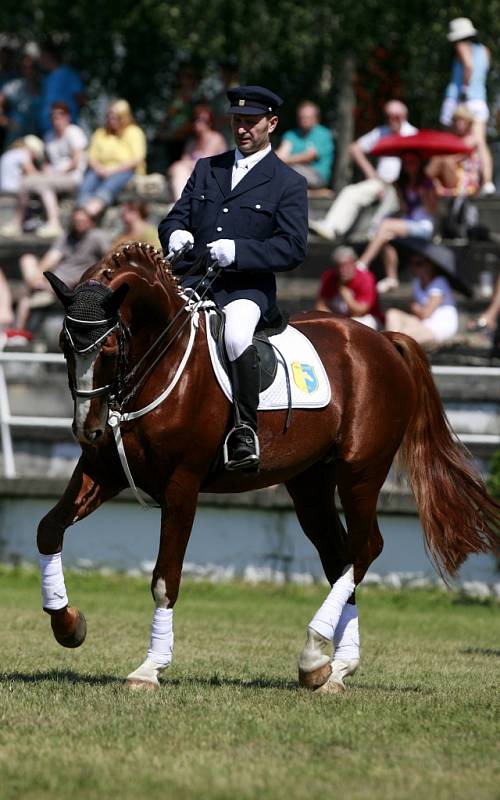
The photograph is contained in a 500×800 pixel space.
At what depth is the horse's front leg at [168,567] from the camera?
26.8 feet

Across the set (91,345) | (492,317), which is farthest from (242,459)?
(492,317)

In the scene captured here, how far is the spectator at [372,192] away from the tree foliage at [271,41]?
16.5 feet

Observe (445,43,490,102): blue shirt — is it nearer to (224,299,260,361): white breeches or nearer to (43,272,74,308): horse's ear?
(224,299,260,361): white breeches

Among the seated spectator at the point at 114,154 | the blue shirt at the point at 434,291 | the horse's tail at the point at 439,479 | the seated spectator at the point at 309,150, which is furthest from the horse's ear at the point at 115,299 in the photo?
the seated spectator at the point at 114,154

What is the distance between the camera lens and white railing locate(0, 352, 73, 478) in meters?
15.1

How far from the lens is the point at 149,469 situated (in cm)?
827

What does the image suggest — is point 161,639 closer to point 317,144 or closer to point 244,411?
point 244,411

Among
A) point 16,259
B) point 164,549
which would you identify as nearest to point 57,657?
point 164,549

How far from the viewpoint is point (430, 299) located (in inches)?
657

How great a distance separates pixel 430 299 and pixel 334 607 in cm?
840

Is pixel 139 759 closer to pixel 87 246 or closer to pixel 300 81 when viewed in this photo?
pixel 87 246

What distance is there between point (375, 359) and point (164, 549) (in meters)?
1.91

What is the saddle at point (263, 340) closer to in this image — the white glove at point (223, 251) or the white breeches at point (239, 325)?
the white breeches at point (239, 325)

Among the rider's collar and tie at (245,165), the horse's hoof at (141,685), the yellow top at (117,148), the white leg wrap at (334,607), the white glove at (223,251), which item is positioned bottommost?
the horse's hoof at (141,685)
